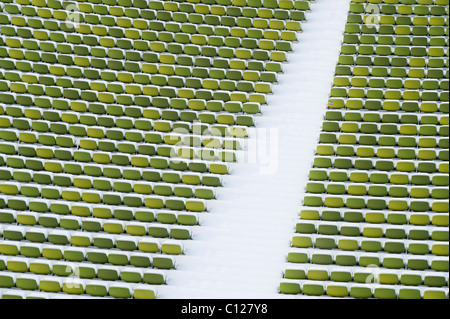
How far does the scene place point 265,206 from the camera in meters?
5.61

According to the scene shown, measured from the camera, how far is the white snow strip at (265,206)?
5.04 meters

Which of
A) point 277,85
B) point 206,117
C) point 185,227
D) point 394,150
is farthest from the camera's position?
point 277,85

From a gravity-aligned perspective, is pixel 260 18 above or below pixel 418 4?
below

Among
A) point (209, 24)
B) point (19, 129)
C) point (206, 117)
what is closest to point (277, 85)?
point (206, 117)

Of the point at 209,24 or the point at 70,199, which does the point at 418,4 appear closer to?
the point at 209,24

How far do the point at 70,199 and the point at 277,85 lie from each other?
2674mm

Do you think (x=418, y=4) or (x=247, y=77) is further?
(x=418, y=4)

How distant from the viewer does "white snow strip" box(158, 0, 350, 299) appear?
504cm

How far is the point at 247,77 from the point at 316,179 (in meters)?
1.75
